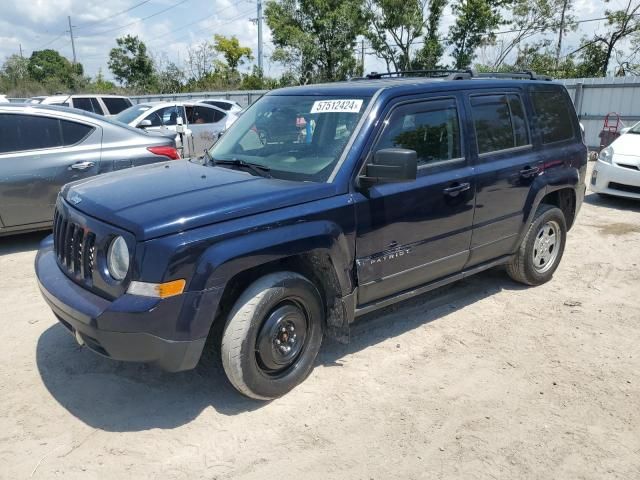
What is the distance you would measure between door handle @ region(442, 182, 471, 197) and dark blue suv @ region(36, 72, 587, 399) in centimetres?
1

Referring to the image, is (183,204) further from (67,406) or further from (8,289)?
(8,289)

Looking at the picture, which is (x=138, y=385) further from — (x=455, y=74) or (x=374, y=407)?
(x=455, y=74)

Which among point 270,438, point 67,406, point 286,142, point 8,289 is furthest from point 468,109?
point 8,289

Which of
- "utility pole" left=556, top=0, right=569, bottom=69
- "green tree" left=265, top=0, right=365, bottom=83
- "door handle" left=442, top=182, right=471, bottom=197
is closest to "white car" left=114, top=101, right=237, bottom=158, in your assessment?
"door handle" left=442, top=182, right=471, bottom=197

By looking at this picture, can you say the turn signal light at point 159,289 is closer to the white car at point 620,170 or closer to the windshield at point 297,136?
the windshield at point 297,136

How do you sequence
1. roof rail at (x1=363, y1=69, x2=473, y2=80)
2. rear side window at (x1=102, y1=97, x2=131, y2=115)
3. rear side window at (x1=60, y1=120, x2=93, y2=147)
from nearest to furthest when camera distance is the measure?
roof rail at (x1=363, y1=69, x2=473, y2=80) < rear side window at (x1=60, y1=120, x2=93, y2=147) < rear side window at (x1=102, y1=97, x2=131, y2=115)

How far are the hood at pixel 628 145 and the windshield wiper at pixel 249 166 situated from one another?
739 cm

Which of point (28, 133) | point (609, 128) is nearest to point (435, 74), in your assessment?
point (28, 133)

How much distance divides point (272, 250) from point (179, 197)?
618 mm

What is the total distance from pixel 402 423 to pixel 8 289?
13.2 feet

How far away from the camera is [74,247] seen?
3.22 m

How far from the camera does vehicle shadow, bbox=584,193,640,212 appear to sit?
8.83 m

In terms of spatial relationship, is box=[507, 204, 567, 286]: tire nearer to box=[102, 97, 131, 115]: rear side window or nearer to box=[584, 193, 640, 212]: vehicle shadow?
box=[584, 193, 640, 212]: vehicle shadow

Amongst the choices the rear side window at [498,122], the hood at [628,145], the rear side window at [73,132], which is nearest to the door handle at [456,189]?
the rear side window at [498,122]
